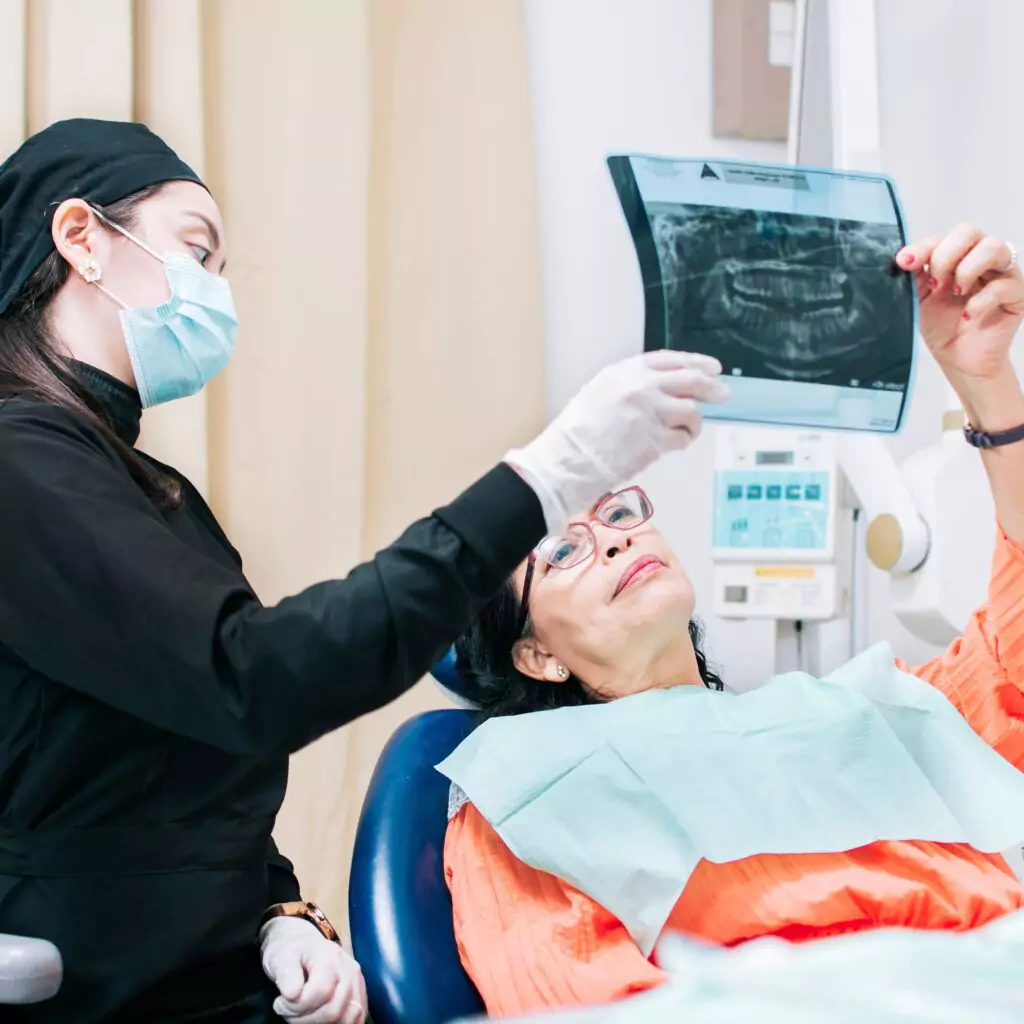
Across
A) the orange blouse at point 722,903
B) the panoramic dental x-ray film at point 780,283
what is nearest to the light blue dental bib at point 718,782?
the orange blouse at point 722,903

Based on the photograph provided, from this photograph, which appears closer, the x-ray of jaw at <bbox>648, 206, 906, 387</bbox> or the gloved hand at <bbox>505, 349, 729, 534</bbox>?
the gloved hand at <bbox>505, 349, 729, 534</bbox>

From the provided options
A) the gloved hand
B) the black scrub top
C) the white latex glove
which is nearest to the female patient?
the white latex glove

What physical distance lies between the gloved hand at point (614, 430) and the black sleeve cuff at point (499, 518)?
0.01m

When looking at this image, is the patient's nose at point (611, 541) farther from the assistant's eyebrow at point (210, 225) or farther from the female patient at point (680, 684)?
the assistant's eyebrow at point (210, 225)

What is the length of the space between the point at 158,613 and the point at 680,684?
81 cm

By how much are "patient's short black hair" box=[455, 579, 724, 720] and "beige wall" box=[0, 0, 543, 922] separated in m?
0.54

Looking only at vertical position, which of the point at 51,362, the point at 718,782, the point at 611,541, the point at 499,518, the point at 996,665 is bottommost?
the point at 718,782

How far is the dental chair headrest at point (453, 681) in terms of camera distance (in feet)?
5.20

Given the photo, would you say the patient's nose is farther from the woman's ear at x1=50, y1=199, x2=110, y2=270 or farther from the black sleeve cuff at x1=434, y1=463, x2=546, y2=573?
the woman's ear at x1=50, y1=199, x2=110, y2=270

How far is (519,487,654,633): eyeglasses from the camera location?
1.48 meters

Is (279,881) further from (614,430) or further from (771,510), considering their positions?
(771,510)


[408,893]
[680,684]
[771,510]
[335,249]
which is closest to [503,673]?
[680,684]

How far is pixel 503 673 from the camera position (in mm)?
1586

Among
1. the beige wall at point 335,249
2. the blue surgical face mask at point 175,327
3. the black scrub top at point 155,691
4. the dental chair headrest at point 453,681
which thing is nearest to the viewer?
the black scrub top at point 155,691
